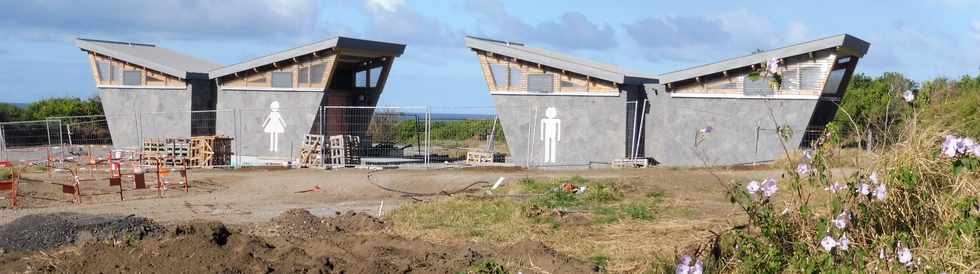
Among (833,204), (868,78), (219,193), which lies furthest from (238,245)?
(868,78)

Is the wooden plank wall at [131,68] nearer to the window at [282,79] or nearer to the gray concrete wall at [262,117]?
the gray concrete wall at [262,117]

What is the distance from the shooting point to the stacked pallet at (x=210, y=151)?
92.5 feet

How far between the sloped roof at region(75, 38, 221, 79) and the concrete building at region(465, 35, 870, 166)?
8.94 metres

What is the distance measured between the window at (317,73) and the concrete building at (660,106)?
4.14 m

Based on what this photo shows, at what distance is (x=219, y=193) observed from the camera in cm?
2022

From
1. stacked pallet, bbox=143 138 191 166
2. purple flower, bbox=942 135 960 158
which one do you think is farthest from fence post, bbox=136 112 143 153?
purple flower, bbox=942 135 960 158

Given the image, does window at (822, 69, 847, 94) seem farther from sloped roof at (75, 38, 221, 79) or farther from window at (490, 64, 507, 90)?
sloped roof at (75, 38, 221, 79)

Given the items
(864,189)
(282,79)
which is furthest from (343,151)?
(864,189)

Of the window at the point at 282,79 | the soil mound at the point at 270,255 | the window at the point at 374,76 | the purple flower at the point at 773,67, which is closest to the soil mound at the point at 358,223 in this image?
the soil mound at the point at 270,255

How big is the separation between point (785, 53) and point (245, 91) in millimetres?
15210

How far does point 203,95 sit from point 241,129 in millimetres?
2120

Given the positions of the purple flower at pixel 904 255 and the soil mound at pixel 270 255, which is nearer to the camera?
the purple flower at pixel 904 255

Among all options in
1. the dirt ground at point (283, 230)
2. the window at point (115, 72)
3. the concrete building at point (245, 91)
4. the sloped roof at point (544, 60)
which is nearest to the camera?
the dirt ground at point (283, 230)

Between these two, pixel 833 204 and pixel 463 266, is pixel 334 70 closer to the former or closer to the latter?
pixel 463 266
